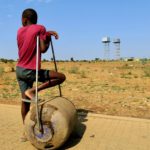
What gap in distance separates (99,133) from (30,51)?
1.87 metres

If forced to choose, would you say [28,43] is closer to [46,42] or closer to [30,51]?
[30,51]

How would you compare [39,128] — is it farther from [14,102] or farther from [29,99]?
[14,102]

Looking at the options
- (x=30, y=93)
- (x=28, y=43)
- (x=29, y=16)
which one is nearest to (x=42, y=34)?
(x=28, y=43)

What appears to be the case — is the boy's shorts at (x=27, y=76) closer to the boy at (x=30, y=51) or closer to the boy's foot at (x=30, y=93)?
the boy at (x=30, y=51)

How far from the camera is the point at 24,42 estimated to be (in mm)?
5520

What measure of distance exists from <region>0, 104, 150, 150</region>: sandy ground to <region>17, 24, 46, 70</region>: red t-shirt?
1.30 metres

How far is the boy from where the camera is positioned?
543 cm

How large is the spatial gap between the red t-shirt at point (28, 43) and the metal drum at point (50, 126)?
2.19ft

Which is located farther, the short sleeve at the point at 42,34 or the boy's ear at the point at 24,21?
the boy's ear at the point at 24,21

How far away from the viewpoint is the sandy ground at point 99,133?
558 cm

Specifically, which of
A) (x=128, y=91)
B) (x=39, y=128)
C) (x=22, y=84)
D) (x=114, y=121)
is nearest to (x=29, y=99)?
(x=22, y=84)

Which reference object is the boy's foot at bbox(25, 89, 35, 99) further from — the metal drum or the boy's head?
the boy's head

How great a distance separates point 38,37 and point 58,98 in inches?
40.7

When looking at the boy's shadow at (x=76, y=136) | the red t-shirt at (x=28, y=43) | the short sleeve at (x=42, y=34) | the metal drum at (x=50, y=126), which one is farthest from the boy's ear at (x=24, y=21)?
the boy's shadow at (x=76, y=136)
